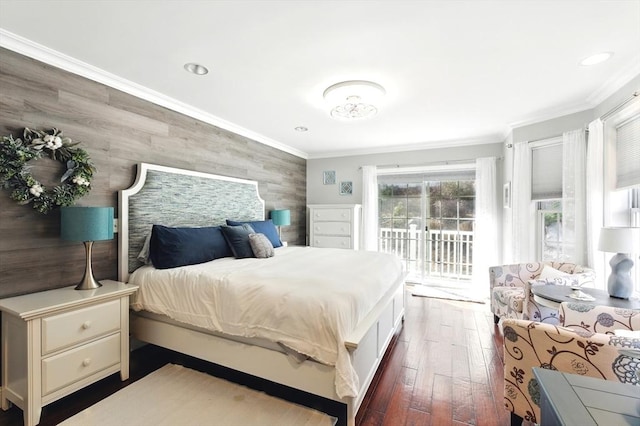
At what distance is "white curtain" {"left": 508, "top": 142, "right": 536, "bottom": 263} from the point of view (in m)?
3.54

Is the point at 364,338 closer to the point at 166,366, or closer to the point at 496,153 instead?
the point at 166,366

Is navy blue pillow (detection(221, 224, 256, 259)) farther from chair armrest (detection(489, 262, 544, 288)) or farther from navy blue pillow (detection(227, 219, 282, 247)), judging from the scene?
chair armrest (detection(489, 262, 544, 288))

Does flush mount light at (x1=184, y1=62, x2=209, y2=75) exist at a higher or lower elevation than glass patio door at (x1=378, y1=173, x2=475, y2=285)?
higher

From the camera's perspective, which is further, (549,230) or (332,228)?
(332,228)

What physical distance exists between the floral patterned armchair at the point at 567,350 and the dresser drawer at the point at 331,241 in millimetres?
3495

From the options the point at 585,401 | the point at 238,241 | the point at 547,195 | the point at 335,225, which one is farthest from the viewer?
the point at 335,225

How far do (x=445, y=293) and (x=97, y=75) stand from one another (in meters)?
5.09

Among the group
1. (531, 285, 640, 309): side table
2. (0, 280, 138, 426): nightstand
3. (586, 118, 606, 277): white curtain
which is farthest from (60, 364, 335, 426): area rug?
(586, 118, 606, 277): white curtain

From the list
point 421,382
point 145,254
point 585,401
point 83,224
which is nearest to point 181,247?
point 145,254

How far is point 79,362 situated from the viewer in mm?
1917

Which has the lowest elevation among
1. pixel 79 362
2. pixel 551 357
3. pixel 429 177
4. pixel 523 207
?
pixel 79 362

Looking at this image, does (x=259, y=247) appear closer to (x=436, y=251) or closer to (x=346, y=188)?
(x=346, y=188)

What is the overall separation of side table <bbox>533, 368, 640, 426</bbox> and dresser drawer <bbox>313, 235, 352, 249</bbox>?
4132 millimetres

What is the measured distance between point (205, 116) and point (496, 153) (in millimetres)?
4302
